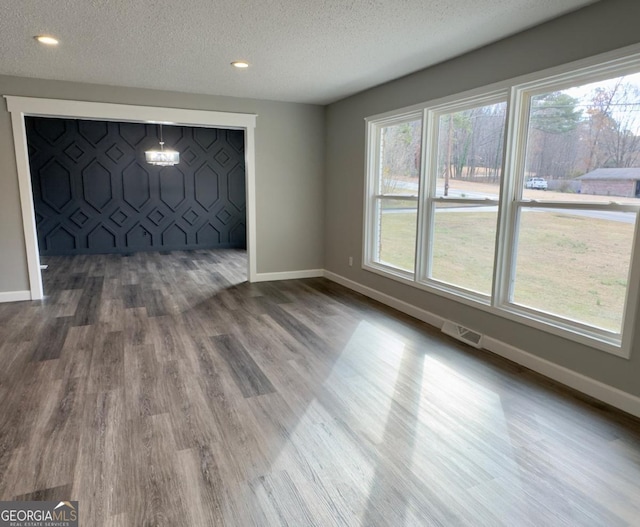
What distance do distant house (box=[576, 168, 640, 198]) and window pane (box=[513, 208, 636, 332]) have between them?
132mm

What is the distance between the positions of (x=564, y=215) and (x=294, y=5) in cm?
231

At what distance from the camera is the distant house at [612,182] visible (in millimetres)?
2506

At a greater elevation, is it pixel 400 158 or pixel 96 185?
pixel 400 158

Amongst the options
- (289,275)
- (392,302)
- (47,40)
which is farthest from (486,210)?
(47,40)

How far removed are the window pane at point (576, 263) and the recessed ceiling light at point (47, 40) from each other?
3909 mm

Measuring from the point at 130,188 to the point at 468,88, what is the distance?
7045mm

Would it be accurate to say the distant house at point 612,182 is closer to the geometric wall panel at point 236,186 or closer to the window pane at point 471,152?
the window pane at point 471,152

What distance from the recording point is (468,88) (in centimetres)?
352

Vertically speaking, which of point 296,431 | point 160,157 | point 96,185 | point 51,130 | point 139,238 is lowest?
point 296,431

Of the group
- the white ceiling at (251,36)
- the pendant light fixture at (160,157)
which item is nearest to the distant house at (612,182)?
the white ceiling at (251,36)

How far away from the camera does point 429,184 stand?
4.14 metres

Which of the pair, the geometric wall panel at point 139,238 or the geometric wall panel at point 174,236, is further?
the geometric wall panel at point 174,236

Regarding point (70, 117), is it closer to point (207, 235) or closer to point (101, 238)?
point (101, 238)

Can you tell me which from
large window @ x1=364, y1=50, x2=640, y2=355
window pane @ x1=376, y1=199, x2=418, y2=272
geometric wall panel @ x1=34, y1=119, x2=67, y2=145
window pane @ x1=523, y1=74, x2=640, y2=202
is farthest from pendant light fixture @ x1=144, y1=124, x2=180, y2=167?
window pane @ x1=523, y1=74, x2=640, y2=202
